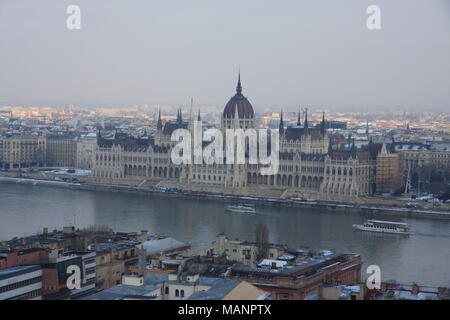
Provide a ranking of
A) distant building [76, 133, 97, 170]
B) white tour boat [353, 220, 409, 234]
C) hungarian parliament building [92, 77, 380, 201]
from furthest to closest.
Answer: distant building [76, 133, 97, 170] < hungarian parliament building [92, 77, 380, 201] < white tour boat [353, 220, 409, 234]

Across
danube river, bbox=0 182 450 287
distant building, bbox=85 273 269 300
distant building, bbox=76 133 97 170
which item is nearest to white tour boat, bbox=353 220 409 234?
danube river, bbox=0 182 450 287

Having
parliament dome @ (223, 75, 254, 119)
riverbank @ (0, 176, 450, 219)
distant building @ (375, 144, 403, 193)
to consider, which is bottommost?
riverbank @ (0, 176, 450, 219)

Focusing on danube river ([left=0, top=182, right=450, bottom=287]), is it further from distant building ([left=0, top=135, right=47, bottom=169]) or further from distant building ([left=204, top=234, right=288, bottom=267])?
distant building ([left=0, top=135, right=47, bottom=169])

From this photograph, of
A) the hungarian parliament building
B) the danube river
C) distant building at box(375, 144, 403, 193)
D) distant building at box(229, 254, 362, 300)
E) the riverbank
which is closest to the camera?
distant building at box(229, 254, 362, 300)

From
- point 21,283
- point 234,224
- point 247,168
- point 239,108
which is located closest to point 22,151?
point 239,108

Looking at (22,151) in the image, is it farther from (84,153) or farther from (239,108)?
(239,108)

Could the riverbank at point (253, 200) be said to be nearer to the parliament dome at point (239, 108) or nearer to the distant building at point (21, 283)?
the parliament dome at point (239, 108)

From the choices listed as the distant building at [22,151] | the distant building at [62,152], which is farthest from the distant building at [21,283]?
the distant building at [62,152]
